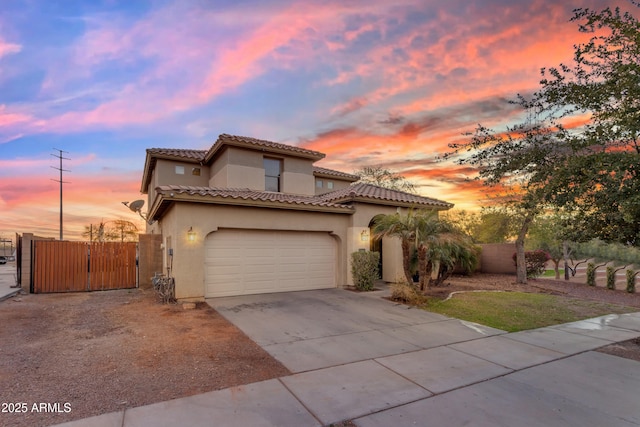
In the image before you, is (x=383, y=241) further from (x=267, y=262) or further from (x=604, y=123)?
(x=604, y=123)

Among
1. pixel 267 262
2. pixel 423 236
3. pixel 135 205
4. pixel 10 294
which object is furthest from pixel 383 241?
pixel 135 205

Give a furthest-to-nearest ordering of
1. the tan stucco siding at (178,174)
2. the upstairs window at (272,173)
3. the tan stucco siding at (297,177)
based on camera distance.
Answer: the tan stucco siding at (178,174) → the tan stucco siding at (297,177) → the upstairs window at (272,173)

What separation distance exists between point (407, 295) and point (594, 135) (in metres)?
6.19

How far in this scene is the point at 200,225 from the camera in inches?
409

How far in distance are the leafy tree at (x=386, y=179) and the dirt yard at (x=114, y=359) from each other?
2491 centimetres

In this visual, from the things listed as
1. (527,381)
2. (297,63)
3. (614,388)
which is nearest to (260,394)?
(527,381)

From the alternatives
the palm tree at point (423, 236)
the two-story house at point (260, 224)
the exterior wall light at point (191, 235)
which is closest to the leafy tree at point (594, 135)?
the palm tree at point (423, 236)

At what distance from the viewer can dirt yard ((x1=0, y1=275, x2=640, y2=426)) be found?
4.03m

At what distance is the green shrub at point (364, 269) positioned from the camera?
12.5 metres

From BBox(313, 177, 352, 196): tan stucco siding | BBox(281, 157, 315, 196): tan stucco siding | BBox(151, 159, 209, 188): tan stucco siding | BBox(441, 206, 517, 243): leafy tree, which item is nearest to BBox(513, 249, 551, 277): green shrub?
BBox(441, 206, 517, 243): leafy tree

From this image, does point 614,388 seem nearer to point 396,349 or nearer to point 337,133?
point 396,349

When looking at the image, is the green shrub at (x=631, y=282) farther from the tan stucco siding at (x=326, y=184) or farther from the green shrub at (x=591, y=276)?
the tan stucco siding at (x=326, y=184)

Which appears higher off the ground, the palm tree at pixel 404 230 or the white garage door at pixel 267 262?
the palm tree at pixel 404 230

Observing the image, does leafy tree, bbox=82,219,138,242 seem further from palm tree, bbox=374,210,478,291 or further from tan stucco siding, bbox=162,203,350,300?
palm tree, bbox=374,210,478,291
